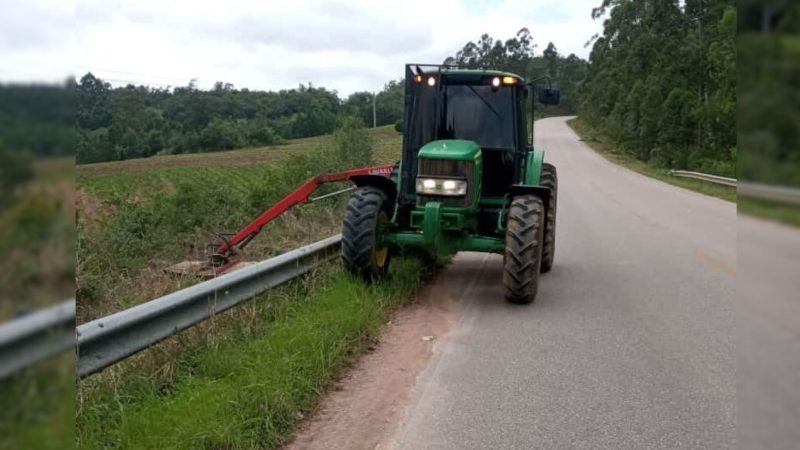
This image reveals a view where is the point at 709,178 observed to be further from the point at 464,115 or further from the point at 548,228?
the point at 464,115

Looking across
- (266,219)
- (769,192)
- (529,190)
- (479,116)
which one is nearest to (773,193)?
(769,192)

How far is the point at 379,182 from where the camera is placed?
865 centimetres

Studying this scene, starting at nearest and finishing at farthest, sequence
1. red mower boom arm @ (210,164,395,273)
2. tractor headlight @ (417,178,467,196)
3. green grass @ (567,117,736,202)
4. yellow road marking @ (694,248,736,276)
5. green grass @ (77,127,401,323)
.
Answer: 1. tractor headlight @ (417,178,467,196)
2. green grass @ (77,127,401,323)
3. yellow road marking @ (694,248,736,276)
4. red mower boom arm @ (210,164,395,273)
5. green grass @ (567,117,736,202)

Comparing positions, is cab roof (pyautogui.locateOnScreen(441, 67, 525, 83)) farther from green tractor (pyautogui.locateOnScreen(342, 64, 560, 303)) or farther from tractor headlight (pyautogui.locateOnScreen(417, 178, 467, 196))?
tractor headlight (pyautogui.locateOnScreen(417, 178, 467, 196))

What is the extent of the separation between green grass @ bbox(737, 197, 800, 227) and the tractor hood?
23.0 feet

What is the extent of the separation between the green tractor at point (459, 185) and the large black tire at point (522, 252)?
1cm

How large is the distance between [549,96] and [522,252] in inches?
98.2

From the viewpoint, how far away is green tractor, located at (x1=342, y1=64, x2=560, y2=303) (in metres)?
7.77

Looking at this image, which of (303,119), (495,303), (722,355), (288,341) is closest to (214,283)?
(288,341)

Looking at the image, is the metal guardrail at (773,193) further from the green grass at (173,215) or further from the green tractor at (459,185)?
the green grass at (173,215)

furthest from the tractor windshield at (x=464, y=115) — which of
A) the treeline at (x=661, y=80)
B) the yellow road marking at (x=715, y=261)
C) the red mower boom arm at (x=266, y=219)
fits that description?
the treeline at (x=661, y=80)

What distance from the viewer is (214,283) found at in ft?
18.8

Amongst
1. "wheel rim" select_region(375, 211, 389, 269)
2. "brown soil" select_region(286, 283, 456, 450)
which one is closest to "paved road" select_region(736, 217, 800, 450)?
"brown soil" select_region(286, 283, 456, 450)

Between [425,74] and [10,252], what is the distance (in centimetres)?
808
